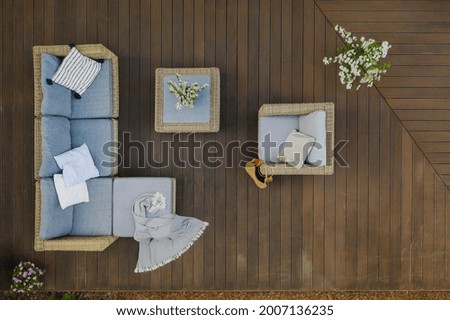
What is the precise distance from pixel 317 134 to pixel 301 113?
298 mm

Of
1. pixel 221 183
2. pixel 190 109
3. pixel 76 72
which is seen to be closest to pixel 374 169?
pixel 221 183

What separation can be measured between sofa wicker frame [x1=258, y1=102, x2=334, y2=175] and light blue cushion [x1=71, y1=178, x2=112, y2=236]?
4.69 ft

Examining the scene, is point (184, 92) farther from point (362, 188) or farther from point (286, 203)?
point (362, 188)

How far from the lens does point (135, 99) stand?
3.68 m

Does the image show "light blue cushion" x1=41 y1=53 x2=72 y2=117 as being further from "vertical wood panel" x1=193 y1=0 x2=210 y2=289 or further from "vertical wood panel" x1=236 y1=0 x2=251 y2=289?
"vertical wood panel" x1=236 y1=0 x2=251 y2=289

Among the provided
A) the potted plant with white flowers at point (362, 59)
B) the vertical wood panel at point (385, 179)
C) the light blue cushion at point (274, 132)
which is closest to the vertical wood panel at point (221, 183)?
the light blue cushion at point (274, 132)

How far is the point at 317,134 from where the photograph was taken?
10.1ft

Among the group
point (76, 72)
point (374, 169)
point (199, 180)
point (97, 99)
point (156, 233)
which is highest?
point (76, 72)

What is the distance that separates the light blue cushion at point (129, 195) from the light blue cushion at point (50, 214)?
45 centimetres

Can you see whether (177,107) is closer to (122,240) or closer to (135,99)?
(135,99)

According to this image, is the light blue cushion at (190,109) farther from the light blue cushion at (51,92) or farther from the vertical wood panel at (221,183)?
the light blue cushion at (51,92)

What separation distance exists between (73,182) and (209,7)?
6.78 ft

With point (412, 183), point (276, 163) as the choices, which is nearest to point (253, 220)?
point (276, 163)

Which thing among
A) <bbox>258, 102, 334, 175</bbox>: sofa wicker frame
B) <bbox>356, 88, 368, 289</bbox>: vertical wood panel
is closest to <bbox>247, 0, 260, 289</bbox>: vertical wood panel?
<bbox>258, 102, 334, 175</bbox>: sofa wicker frame
